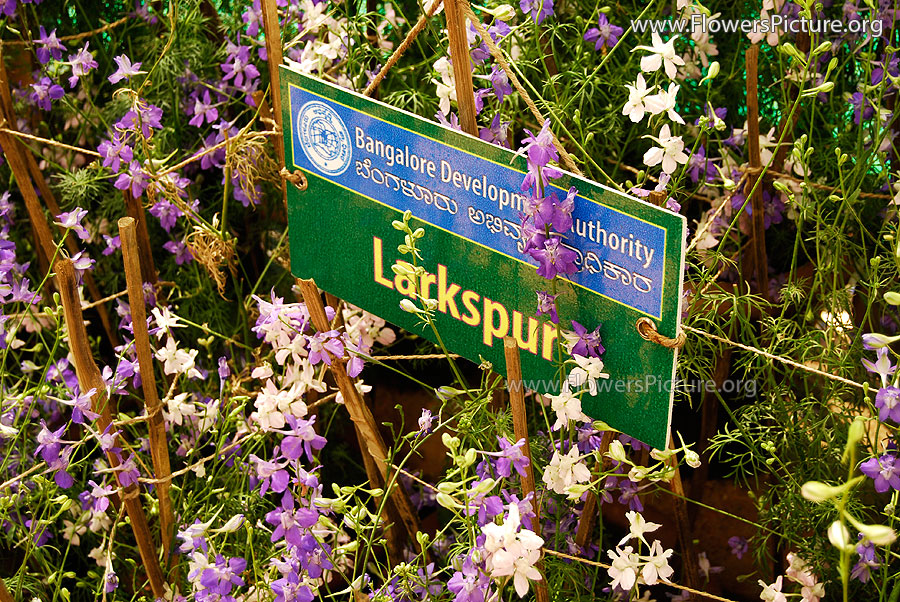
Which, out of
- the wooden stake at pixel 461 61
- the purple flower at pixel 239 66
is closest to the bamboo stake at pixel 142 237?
the purple flower at pixel 239 66

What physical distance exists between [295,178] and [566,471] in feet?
1.64

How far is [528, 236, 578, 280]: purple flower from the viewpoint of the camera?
0.95m

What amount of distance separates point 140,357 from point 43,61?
769 mm

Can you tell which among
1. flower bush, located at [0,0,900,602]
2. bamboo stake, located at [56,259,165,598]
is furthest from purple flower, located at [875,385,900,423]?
bamboo stake, located at [56,259,165,598]

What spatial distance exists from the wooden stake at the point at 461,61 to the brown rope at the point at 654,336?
0.29 m

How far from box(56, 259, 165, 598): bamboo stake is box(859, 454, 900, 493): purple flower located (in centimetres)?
89

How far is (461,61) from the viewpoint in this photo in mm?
1019

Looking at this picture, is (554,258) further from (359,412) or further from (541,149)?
(359,412)

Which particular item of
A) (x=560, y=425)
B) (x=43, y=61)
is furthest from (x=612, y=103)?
(x=43, y=61)

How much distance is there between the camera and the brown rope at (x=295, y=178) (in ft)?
3.96

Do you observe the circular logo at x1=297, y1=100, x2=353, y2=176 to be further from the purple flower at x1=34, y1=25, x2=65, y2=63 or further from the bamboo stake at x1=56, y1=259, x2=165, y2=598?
the purple flower at x1=34, y1=25, x2=65, y2=63

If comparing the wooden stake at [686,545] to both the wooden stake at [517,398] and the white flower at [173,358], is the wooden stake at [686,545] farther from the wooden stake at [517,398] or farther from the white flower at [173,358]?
the white flower at [173,358]

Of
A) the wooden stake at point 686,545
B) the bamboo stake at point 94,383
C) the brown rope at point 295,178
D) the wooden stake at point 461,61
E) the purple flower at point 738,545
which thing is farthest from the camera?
the purple flower at point 738,545

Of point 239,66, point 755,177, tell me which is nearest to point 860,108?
point 755,177
